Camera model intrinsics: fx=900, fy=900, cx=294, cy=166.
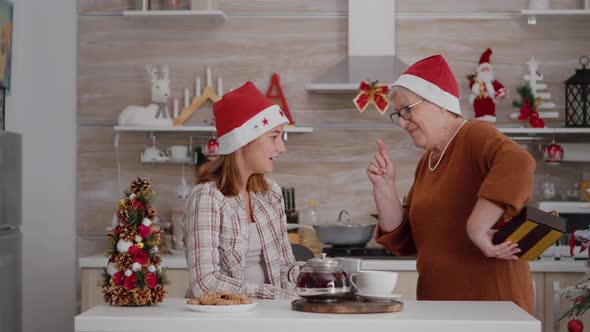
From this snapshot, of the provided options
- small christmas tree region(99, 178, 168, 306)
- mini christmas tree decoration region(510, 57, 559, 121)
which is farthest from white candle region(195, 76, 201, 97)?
small christmas tree region(99, 178, 168, 306)

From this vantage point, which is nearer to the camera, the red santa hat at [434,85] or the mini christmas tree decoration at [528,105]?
the red santa hat at [434,85]

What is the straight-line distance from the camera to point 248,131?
2.86 meters

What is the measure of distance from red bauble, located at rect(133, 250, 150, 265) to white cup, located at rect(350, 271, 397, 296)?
0.56m

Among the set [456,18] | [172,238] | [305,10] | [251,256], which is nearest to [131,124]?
[172,238]

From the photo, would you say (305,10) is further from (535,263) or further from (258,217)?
(258,217)

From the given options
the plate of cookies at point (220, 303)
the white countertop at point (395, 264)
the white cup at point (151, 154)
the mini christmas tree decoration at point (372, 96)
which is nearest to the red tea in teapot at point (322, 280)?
the plate of cookies at point (220, 303)

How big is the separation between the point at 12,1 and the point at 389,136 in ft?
7.06

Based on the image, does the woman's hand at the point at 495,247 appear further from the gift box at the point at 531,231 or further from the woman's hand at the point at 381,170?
the woman's hand at the point at 381,170

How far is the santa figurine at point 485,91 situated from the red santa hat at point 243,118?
2.04 metres

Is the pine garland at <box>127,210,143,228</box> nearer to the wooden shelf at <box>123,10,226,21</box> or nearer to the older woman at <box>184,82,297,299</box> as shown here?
the older woman at <box>184,82,297,299</box>

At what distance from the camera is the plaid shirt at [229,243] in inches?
102

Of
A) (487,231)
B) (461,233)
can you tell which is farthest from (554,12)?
(487,231)

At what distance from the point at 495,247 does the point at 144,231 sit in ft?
3.21

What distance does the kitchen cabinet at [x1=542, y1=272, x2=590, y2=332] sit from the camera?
4.30m
